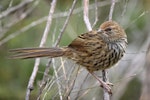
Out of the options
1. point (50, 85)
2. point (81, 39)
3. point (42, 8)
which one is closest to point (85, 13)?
point (81, 39)

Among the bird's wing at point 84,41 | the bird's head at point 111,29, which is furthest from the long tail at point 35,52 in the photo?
the bird's head at point 111,29

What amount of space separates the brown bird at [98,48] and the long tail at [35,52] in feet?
0.04

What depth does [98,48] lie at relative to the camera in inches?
159

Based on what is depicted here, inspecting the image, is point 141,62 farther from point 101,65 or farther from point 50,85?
point 50,85

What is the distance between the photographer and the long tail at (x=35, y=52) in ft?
11.0

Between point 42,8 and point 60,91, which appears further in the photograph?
point 42,8

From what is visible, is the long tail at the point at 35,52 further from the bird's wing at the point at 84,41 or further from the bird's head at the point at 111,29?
the bird's head at the point at 111,29

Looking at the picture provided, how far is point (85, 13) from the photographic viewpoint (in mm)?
3943

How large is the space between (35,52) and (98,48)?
73 centimetres

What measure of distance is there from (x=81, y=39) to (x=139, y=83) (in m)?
2.65

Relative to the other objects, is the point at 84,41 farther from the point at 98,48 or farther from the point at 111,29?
the point at 111,29

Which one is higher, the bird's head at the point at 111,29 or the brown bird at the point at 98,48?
the bird's head at the point at 111,29

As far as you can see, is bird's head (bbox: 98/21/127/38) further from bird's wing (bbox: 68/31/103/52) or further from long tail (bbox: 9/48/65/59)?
long tail (bbox: 9/48/65/59)

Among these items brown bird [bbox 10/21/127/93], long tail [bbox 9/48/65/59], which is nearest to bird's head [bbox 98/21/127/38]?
brown bird [bbox 10/21/127/93]
